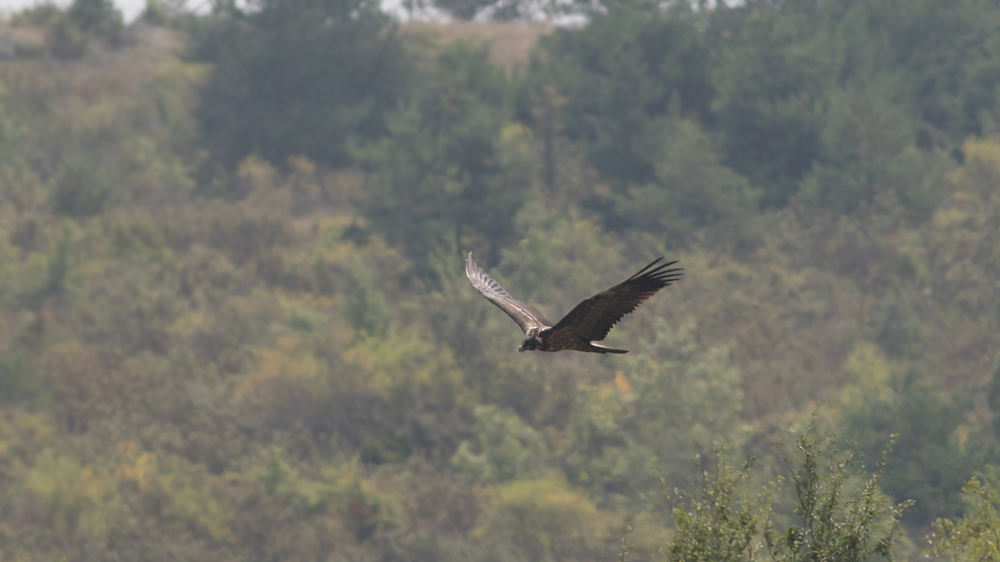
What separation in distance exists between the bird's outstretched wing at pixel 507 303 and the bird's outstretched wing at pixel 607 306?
86 cm

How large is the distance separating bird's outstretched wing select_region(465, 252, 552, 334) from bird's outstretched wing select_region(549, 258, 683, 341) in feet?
2.83

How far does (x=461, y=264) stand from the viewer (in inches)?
2228

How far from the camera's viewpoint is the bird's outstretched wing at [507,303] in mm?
12523

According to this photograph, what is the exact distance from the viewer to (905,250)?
2333 inches

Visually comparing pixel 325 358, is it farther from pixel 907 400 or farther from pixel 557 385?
pixel 907 400

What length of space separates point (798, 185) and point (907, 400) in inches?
909

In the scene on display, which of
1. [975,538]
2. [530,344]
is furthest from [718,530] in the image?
[530,344]

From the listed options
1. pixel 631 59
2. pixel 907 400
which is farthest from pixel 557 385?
pixel 631 59

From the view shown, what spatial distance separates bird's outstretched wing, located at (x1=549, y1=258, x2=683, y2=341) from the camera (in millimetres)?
10586

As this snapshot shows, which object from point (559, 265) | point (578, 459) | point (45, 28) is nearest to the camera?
point (578, 459)

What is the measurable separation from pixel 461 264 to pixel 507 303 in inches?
1708

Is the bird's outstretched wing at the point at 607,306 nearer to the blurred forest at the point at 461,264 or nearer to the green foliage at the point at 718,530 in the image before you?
the green foliage at the point at 718,530

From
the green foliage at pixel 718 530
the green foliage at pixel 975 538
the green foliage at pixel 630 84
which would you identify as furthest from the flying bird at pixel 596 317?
the green foliage at pixel 630 84

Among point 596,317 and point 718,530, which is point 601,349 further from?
point 718,530
